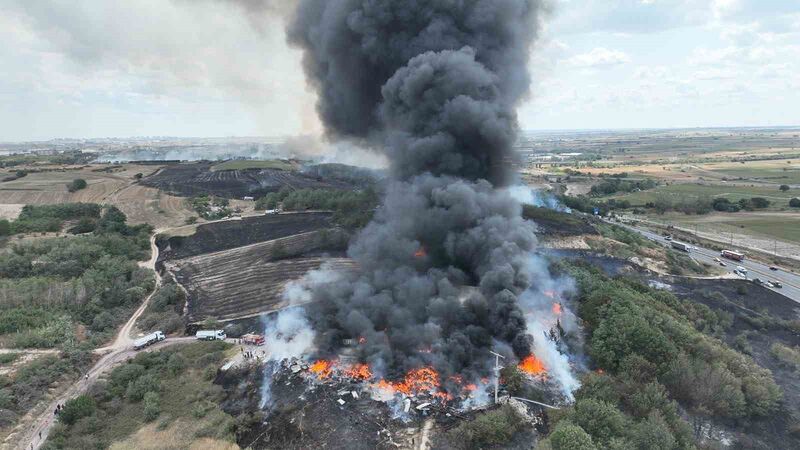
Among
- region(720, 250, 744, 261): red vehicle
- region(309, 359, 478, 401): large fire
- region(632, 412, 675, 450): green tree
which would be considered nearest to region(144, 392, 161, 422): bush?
region(309, 359, 478, 401): large fire

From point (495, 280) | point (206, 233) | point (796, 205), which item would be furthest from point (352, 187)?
point (796, 205)

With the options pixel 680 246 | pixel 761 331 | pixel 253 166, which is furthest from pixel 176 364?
pixel 253 166

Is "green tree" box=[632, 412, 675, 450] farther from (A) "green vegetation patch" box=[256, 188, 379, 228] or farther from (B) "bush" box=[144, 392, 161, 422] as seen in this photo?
(A) "green vegetation patch" box=[256, 188, 379, 228]

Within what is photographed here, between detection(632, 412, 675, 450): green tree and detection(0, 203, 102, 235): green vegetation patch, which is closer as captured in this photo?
detection(632, 412, 675, 450): green tree

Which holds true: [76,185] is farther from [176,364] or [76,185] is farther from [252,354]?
[252,354]

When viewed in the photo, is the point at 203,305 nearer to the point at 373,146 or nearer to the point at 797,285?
the point at 373,146

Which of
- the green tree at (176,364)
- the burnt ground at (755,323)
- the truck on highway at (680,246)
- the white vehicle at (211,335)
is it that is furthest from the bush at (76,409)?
the truck on highway at (680,246)
